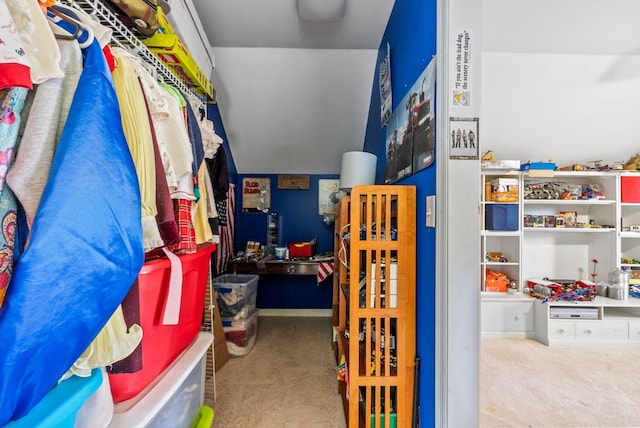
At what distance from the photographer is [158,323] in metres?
1.06

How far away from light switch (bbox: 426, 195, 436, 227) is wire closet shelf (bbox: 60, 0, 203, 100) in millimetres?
1426

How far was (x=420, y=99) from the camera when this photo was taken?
1.41m

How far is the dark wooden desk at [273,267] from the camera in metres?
2.84

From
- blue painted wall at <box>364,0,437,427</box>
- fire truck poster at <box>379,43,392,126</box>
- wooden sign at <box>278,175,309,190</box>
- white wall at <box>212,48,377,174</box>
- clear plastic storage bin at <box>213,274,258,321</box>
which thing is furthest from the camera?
wooden sign at <box>278,175,309,190</box>

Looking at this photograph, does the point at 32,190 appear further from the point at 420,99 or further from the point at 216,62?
the point at 216,62

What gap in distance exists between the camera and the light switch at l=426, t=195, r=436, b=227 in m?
1.20

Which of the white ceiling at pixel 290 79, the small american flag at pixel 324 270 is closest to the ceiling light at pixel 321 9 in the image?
the white ceiling at pixel 290 79

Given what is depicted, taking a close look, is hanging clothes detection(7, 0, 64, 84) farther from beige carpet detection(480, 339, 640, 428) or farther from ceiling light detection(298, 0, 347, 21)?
beige carpet detection(480, 339, 640, 428)

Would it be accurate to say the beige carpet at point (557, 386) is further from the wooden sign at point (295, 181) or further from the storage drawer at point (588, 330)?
the wooden sign at point (295, 181)

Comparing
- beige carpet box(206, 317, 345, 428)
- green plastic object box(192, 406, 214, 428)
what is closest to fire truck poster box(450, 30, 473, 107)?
beige carpet box(206, 317, 345, 428)

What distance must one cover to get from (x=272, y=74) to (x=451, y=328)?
97.7 inches

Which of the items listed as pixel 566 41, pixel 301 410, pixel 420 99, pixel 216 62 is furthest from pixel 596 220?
pixel 216 62

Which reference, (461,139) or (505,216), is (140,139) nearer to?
(461,139)

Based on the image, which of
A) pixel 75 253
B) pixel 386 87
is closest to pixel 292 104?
pixel 386 87
